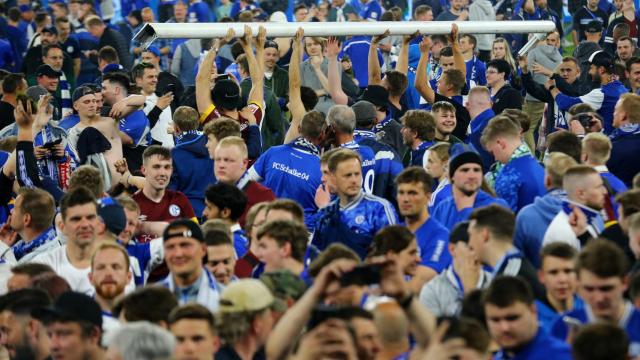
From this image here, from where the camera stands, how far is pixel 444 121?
11.2 meters

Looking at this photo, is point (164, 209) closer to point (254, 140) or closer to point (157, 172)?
point (157, 172)

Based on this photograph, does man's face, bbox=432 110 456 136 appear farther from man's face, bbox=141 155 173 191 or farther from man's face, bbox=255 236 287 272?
man's face, bbox=255 236 287 272

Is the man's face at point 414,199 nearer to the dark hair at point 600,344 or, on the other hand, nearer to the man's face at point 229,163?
the man's face at point 229,163

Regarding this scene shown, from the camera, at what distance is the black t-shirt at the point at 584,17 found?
66.3 ft

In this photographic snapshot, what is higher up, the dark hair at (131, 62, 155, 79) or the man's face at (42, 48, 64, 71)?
the man's face at (42, 48, 64, 71)

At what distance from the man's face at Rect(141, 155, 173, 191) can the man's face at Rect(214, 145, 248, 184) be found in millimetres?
362

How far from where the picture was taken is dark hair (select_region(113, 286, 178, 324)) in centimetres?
616

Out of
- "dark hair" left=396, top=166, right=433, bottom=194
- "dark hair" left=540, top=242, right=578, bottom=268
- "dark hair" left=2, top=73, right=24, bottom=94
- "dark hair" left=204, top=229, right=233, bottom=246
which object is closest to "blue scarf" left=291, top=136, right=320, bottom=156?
"dark hair" left=396, top=166, right=433, bottom=194

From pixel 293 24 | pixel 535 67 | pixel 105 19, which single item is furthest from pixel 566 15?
pixel 293 24

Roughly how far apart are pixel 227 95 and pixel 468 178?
3350 mm

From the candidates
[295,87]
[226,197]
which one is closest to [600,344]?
[226,197]

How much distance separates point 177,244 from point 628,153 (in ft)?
17.1

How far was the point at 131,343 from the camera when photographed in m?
5.23

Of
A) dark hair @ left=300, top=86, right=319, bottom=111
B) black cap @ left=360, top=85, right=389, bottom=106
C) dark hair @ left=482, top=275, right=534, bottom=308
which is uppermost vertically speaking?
dark hair @ left=300, top=86, right=319, bottom=111
